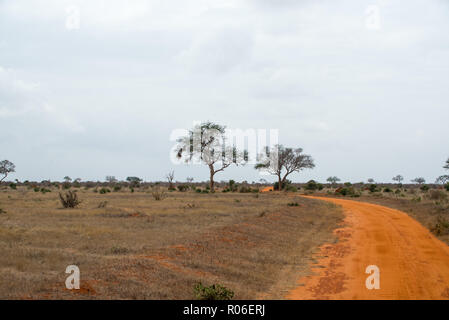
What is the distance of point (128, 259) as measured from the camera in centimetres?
1032

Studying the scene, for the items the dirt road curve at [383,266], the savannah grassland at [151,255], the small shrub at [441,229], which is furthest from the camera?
the small shrub at [441,229]

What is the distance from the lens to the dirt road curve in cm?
861

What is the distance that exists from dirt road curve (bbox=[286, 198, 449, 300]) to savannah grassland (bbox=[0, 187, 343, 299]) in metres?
0.63

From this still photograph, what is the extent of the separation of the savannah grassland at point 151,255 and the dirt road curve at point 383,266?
63cm

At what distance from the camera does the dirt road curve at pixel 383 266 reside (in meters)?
8.61

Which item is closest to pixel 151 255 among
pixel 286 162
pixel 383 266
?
pixel 383 266

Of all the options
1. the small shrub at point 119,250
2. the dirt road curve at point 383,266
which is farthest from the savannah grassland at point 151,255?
the dirt road curve at point 383,266

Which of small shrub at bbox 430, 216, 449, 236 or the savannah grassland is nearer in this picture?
the savannah grassland

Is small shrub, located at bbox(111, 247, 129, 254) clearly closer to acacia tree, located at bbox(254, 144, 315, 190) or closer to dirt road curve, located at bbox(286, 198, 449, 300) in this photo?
dirt road curve, located at bbox(286, 198, 449, 300)

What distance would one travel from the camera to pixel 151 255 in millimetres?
11133

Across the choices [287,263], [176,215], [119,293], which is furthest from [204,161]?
[119,293]

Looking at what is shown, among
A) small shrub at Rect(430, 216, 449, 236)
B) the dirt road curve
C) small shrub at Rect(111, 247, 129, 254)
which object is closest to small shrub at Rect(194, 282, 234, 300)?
the dirt road curve

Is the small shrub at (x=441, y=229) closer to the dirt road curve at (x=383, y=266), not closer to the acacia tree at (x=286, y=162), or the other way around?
the dirt road curve at (x=383, y=266)
